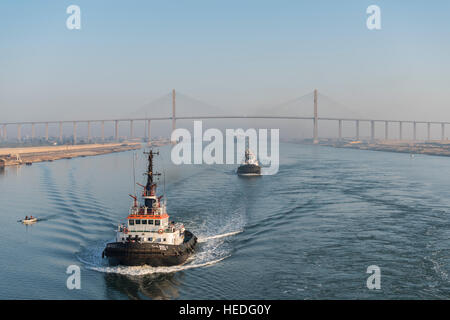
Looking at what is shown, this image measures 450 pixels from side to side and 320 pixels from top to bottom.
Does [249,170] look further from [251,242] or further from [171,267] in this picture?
[171,267]

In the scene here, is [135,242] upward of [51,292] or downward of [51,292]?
upward

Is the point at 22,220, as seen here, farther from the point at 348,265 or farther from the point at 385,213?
the point at 385,213

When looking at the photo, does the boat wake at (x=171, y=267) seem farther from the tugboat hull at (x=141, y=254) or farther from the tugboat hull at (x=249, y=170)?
the tugboat hull at (x=249, y=170)

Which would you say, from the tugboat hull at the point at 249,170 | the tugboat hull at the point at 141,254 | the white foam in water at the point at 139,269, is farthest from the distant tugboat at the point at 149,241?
the tugboat hull at the point at 249,170

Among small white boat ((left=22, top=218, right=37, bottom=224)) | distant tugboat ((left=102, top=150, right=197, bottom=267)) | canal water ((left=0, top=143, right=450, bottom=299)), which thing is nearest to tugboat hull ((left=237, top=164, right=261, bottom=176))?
canal water ((left=0, top=143, right=450, bottom=299))

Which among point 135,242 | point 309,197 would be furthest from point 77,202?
point 309,197

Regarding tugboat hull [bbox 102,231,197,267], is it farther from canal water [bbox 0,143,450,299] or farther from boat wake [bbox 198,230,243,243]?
boat wake [bbox 198,230,243,243]
